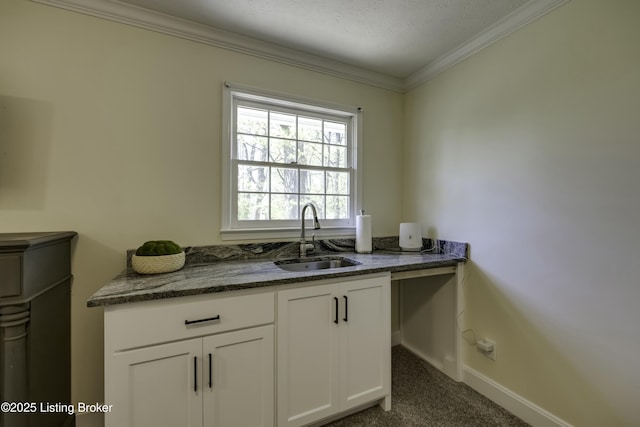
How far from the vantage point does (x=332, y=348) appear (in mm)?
1534

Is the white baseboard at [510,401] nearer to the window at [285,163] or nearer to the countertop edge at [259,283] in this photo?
the countertop edge at [259,283]

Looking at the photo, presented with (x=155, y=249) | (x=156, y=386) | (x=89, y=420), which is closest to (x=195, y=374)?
(x=156, y=386)

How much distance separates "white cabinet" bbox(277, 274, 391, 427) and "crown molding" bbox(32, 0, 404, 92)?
5.56 feet

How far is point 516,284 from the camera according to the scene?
1.67 meters

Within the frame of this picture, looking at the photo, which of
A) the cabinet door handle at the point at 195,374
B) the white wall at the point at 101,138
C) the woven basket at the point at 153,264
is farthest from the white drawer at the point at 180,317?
the white wall at the point at 101,138

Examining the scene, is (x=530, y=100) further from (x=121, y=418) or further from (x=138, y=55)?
(x=121, y=418)

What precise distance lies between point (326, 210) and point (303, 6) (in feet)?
4.65

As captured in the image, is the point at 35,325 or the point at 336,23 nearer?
the point at 35,325

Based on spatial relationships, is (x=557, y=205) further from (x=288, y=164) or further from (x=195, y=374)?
(x=195, y=374)

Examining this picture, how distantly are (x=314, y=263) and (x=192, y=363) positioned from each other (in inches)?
39.7

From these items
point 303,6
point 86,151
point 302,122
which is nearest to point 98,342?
point 86,151

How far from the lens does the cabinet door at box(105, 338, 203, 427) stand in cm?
111

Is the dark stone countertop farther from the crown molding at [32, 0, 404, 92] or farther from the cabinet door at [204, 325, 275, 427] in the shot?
the crown molding at [32, 0, 404, 92]

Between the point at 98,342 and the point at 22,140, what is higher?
the point at 22,140
